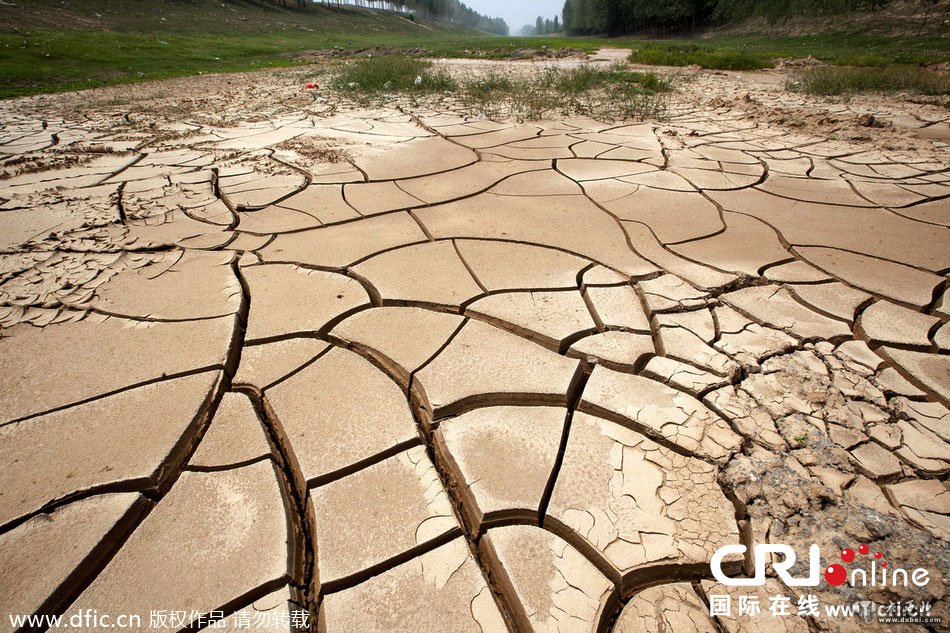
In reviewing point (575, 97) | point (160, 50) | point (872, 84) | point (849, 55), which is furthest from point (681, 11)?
point (575, 97)

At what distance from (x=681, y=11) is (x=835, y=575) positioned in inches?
1449

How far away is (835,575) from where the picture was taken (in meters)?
0.89

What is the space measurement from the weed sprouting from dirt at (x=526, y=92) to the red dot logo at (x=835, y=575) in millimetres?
4716

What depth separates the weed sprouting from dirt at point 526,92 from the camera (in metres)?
5.10

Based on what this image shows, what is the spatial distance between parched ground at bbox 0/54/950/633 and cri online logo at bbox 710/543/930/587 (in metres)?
0.02

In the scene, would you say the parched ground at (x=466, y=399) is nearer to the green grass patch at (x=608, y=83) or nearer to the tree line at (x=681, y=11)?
the green grass patch at (x=608, y=83)

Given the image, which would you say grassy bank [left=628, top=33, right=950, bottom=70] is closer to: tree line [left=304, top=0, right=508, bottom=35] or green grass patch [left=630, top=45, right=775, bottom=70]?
green grass patch [left=630, top=45, right=775, bottom=70]

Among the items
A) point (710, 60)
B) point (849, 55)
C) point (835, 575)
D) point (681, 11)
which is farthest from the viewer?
point (681, 11)

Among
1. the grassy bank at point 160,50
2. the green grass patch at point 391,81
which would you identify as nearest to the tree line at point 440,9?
the grassy bank at point 160,50

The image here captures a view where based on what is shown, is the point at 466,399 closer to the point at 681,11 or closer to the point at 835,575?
the point at 835,575

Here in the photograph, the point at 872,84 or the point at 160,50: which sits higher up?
the point at 160,50

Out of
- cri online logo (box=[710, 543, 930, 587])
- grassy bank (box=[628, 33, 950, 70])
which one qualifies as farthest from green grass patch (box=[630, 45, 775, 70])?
cri online logo (box=[710, 543, 930, 587])

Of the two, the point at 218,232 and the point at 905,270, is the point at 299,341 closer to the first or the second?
the point at 218,232

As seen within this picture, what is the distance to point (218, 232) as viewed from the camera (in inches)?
92.0
